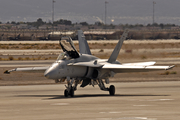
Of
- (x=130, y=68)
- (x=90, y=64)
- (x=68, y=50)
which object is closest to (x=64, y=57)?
(x=68, y=50)

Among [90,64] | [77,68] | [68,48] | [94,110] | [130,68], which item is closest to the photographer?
[94,110]

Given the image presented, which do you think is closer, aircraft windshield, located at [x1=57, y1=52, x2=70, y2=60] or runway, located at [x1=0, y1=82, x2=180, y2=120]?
runway, located at [x1=0, y1=82, x2=180, y2=120]

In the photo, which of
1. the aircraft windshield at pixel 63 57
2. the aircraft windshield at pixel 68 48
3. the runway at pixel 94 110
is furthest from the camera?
the aircraft windshield at pixel 68 48

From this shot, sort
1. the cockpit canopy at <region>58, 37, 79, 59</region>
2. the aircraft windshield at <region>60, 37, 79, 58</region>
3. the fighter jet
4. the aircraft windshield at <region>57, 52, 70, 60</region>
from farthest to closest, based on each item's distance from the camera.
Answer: the aircraft windshield at <region>60, 37, 79, 58</region>
the cockpit canopy at <region>58, 37, 79, 59</region>
the aircraft windshield at <region>57, 52, 70, 60</region>
the fighter jet

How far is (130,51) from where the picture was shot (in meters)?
54.7

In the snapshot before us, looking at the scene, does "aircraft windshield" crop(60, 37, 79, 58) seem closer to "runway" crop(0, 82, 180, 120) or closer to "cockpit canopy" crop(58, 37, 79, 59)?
"cockpit canopy" crop(58, 37, 79, 59)

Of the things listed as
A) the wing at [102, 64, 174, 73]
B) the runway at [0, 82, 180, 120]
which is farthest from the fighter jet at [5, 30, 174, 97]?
the runway at [0, 82, 180, 120]

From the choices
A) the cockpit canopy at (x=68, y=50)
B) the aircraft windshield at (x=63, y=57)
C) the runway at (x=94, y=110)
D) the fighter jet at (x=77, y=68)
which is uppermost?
the cockpit canopy at (x=68, y=50)

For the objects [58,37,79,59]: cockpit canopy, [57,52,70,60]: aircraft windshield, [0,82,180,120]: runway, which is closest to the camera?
[0,82,180,120]: runway

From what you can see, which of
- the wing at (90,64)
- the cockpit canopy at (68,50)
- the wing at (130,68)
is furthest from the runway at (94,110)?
the cockpit canopy at (68,50)

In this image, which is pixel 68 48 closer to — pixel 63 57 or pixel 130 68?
pixel 63 57

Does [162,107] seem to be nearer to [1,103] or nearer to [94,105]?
[94,105]

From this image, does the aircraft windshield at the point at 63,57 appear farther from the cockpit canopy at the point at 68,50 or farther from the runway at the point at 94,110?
the runway at the point at 94,110

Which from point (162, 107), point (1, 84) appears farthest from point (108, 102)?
point (1, 84)
